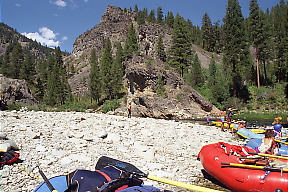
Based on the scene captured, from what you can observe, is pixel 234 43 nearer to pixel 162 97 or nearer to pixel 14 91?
pixel 162 97

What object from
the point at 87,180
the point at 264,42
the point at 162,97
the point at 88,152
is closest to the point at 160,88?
the point at 162,97

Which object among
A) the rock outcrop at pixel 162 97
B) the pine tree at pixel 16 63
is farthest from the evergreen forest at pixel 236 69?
the pine tree at pixel 16 63

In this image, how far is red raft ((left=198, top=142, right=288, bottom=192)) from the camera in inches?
164

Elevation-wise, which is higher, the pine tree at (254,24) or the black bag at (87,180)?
the pine tree at (254,24)

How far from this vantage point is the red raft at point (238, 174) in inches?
164

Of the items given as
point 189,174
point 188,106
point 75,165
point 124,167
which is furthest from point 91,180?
point 188,106

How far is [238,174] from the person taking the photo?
4.59m

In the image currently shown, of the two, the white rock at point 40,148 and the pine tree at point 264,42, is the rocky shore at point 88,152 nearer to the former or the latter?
the white rock at point 40,148

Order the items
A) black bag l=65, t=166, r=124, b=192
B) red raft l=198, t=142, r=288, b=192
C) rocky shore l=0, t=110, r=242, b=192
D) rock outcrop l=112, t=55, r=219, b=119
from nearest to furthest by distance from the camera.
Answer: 1. black bag l=65, t=166, r=124, b=192
2. red raft l=198, t=142, r=288, b=192
3. rocky shore l=0, t=110, r=242, b=192
4. rock outcrop l=112, t=55, r=219, b=119

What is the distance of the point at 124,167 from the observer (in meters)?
4.02

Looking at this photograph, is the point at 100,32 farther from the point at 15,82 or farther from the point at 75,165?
the point at 75,165

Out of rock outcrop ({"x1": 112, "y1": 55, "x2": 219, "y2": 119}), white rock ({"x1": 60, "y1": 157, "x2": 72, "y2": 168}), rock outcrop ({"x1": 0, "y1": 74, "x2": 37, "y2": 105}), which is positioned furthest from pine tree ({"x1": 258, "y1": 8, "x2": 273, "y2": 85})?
rock outcrop ({"x1": 0, "y1": 74, "x2": 37, "y2": 105})

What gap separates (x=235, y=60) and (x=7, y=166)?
3166 centimetres

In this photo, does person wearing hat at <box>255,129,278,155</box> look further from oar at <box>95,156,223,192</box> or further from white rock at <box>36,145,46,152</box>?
white rock at <box>36,145,46,152</box>
